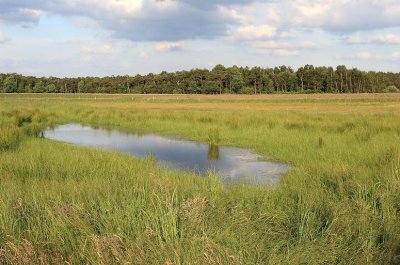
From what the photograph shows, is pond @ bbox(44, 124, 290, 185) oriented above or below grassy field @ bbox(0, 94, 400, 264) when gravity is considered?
below

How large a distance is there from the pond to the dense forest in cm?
9845

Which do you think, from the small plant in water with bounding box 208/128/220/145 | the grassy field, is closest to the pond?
the small plant in water with bounding box 208/128/220/145

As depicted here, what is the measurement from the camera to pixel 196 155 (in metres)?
17.3

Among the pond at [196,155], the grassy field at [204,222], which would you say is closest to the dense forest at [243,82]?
the pond at [196,155]

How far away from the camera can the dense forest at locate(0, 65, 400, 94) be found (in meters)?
122

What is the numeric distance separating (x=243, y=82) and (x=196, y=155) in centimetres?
10773

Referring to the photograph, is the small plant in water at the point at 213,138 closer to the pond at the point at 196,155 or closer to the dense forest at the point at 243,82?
the pond at the point at 196,155

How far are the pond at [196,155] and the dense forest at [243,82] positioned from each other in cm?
A: 9845

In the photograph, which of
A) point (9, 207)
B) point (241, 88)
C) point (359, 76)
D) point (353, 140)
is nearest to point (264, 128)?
point (353, 140)

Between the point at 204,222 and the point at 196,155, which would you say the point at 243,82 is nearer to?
the point at 196,155

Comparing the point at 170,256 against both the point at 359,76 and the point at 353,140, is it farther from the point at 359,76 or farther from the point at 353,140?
the point at 359,76

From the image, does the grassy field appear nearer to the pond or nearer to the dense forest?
the pond

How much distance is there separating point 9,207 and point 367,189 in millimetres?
5574

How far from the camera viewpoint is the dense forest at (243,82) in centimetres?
12181
